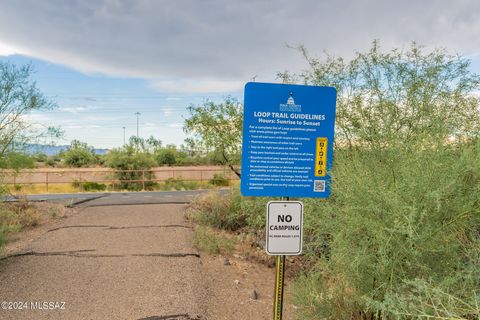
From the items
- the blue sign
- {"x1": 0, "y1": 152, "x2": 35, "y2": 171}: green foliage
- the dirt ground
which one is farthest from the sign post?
{"x1": 0, "y1": 152, "x2": 35, "y2": 171}: green foliage

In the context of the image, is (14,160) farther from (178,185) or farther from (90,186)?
(178,185)

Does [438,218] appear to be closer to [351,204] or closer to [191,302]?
[351,204]

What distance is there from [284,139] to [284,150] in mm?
97

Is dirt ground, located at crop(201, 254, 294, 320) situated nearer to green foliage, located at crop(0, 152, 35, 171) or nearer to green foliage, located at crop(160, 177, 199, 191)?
green foliage, located at crop(0, 152, 35, 171)

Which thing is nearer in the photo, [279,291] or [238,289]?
[279,291]

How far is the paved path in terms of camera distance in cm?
498

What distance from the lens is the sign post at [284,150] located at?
3316mm

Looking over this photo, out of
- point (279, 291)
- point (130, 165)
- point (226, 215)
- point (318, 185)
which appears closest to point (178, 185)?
point (130, 165)

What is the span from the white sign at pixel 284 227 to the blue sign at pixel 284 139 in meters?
0.13

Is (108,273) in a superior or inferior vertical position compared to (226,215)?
inferior

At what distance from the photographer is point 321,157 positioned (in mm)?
3451

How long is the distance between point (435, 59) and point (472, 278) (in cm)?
450

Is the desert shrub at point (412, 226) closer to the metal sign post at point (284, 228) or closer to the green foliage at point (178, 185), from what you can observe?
the metal sign post at point (284, 228)

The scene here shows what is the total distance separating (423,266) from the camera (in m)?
2.95
